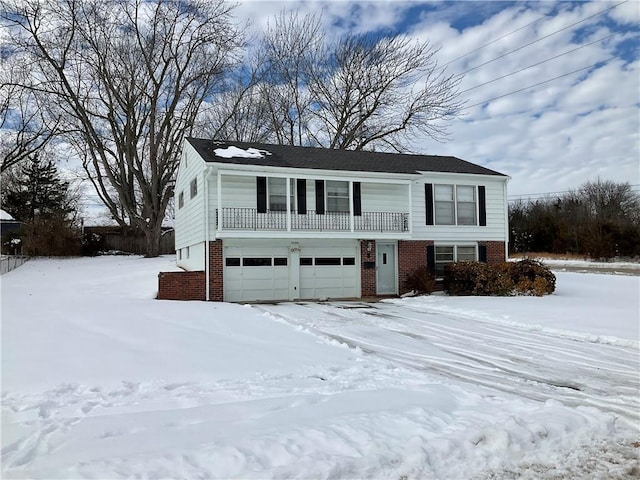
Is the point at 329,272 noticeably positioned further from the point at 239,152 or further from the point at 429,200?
the point at 239,152

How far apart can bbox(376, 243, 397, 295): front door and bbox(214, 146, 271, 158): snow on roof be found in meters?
5.63

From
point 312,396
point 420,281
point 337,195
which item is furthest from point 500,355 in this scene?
point 337,195

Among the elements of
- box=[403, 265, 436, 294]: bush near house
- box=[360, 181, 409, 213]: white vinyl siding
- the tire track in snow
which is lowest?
the tire track in snow

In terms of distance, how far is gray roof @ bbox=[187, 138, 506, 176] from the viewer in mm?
17391

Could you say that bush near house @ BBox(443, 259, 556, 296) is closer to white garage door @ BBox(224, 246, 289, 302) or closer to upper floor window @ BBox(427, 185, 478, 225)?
upper floor window @ BBox(427, 185, 478, 225)

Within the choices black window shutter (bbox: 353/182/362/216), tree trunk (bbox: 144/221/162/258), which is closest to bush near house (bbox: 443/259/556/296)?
black window shutter (bbox: 353/182/362/216)

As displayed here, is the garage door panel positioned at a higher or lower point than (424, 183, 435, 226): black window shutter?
lower

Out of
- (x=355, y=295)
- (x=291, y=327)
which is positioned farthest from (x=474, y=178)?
(x=291, y=327)

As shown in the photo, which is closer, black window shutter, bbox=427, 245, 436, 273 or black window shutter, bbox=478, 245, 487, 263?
black window shutter, bbox=427, 245, 436, 273

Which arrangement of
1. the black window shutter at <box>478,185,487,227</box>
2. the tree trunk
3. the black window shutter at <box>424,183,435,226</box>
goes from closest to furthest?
the black window shutter at <box>424,183,435,226</box> → the black window shutter at <box>478,185,487,227</box> → the tree trunk

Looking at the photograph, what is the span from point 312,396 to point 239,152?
1367 centimetres

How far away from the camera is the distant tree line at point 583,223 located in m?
37.3

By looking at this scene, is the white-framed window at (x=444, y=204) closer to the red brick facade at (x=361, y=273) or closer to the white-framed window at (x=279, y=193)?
the red brick facade at (x=361, y=273)

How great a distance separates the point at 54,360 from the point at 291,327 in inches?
199
